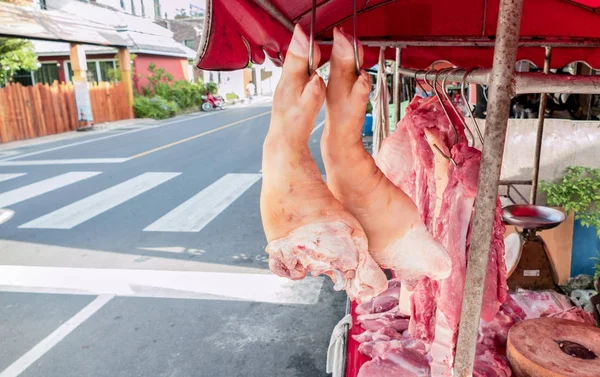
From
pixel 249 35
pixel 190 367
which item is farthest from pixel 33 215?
pixel 249 35

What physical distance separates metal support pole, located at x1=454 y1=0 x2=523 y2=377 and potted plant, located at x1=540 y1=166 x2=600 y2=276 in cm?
367

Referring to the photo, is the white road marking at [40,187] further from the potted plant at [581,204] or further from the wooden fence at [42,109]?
the potted plant at [581,204]

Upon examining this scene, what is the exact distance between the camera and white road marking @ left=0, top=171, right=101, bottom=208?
7.81 meters

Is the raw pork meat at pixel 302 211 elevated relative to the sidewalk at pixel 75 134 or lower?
elevated

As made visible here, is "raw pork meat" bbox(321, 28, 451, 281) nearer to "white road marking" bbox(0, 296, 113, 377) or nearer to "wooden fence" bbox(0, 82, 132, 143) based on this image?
"white road marking" bbox(0, 296, 113, 377)

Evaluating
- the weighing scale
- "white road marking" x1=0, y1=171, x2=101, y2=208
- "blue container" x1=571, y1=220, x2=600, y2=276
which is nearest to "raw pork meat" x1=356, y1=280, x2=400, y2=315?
the weighing scale

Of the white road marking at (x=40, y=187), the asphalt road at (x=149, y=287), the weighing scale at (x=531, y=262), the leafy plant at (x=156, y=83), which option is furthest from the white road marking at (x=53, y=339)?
the leafy plant at (x=156, y=83)

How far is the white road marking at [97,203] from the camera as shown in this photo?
21.8 feet

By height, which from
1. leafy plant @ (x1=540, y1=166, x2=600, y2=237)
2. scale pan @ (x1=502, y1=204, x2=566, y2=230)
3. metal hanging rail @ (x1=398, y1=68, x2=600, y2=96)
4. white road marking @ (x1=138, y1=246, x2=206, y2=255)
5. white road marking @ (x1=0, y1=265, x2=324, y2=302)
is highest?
metal hanging rail @ (x1=398, y1=68, x2=600, y2=96)

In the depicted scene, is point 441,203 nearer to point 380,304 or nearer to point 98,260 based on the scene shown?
point 380,304

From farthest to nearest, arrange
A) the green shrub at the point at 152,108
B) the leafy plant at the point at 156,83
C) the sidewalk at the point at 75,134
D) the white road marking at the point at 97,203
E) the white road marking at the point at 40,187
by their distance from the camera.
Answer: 1. the leafy plant at the point at 156,83
2. the green shrub at the point at 152,108
3. the sidewalk at the point at 75,134
4. the white road marking at the point at 40,187
5. the white road marking at the point at 97,203

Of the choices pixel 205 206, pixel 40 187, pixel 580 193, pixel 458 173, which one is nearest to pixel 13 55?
pixel 40 187

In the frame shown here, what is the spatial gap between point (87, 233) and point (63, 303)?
194cm

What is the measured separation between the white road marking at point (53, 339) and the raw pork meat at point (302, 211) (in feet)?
11.1
